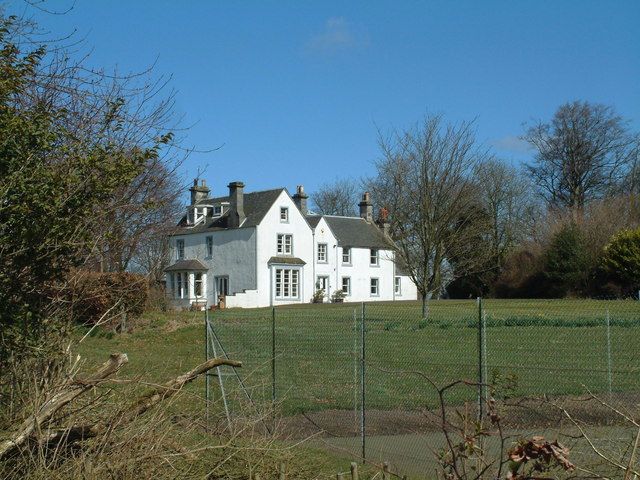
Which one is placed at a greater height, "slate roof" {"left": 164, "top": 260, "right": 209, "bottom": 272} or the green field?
"slate roof" {"left": 164, "top": 260, "right": 209, "bottom": 272}

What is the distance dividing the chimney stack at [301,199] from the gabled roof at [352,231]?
984 millimetres

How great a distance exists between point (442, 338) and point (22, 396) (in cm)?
1230

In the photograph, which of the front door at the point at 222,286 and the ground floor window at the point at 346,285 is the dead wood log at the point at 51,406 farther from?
the ground floor window at the point at 346,285

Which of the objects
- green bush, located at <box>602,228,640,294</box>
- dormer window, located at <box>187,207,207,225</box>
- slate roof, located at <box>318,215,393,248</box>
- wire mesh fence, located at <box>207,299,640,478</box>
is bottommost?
wire mesh fence, located at <box>207,299,640,478</box>

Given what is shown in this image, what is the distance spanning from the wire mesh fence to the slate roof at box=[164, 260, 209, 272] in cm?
2987

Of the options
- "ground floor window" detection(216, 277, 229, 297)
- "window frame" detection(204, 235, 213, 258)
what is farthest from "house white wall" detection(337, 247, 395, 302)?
"window frame" detection(204, 235, 213, 258)

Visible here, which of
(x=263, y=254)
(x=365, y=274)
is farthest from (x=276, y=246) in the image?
(x=365, y=274)

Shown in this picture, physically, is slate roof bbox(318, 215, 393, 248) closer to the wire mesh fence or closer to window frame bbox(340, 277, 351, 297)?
window frame bbox(340, 277, 351, 297)

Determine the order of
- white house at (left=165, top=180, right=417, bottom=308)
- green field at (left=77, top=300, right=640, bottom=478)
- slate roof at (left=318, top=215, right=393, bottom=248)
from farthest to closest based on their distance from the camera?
slate roof at (left=318, top=215, right=393, bottom=248), white house at (left=165, top=180, right=417, bottom=308), green field at (left=77, top=300, right=640, bottom=478)

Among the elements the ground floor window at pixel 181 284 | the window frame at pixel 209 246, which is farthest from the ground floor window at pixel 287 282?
the ground floor window at pixel 181 284

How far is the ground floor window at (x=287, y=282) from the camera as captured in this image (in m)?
48.6

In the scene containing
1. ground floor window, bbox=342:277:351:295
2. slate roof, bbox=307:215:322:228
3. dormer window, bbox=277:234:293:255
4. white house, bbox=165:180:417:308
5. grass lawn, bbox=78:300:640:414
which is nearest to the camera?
grass lawn, bbox=78:300:640:414

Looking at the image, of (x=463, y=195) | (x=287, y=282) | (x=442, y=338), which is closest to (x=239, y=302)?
(x=287, y=282)

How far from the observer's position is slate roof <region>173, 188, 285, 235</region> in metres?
48.1
